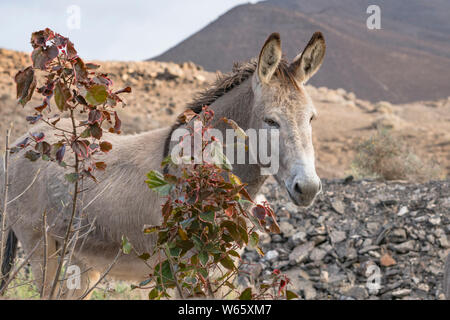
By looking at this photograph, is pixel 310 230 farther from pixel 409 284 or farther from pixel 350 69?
pixel 350 69

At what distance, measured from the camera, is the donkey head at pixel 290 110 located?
8.02 ft

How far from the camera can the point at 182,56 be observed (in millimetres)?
45625

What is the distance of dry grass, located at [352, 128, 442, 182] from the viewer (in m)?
9.69

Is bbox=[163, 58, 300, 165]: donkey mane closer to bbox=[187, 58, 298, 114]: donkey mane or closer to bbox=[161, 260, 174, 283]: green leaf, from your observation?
bbox=[187, 58, 298, 114]: donkey mane

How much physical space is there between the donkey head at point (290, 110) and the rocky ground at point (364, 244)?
3.09 metres

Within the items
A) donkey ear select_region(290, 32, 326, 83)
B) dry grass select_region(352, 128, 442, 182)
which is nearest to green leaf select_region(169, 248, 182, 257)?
donkey ear select_region(290, 32, 326, 83)

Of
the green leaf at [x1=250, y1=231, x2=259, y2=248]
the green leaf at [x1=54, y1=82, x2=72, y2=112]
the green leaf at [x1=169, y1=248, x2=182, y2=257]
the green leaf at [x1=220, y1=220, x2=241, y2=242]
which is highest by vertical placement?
the green leaf at [x1=54, y1=82, x2=72, y2=112]

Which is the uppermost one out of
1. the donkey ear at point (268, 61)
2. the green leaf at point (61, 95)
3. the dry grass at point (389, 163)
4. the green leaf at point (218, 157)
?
the dry grass at point (389, 163)

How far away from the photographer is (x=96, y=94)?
153cm

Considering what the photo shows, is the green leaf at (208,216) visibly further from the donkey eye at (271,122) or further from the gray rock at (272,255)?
the gray rock at (272,255)

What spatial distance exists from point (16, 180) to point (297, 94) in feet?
8.18

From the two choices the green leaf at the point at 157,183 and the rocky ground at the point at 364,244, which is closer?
the green leaf at the point at 157,183

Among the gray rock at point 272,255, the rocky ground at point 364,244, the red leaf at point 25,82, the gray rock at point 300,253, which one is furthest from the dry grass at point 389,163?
the red leaf at point 25,82
